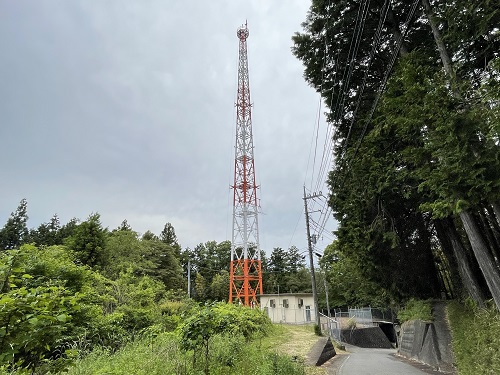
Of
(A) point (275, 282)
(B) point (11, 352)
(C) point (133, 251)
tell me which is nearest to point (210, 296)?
(A) point (275, 282)

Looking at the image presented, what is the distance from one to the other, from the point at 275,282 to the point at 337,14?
146 ft

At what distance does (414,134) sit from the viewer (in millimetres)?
6125

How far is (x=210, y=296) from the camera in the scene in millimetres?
41188

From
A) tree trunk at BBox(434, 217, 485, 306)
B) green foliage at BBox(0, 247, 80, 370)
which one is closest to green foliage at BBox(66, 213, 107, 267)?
green foliage at BBox(0, 247, 80, 370)

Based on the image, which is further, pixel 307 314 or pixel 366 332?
pixel 307 314

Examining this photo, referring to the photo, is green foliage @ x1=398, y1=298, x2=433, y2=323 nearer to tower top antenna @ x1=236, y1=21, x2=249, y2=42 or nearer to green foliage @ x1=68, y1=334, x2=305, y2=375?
green foliage @ x1=68, y1=334, x2=305, y2=375

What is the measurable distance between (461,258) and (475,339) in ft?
6.84

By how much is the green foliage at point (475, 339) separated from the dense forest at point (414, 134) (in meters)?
0.59

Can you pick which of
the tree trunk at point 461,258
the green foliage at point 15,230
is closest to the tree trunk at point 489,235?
the tree trunk at point 461,258

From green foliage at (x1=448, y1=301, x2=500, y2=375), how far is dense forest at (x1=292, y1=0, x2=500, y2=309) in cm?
59

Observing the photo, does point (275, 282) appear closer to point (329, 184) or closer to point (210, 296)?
point (210, 296)

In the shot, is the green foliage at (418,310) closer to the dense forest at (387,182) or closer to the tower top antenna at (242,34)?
the dense forest at (387,182)

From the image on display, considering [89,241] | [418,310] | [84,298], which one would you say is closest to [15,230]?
[89,241]

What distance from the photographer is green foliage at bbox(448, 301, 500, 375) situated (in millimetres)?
5691
